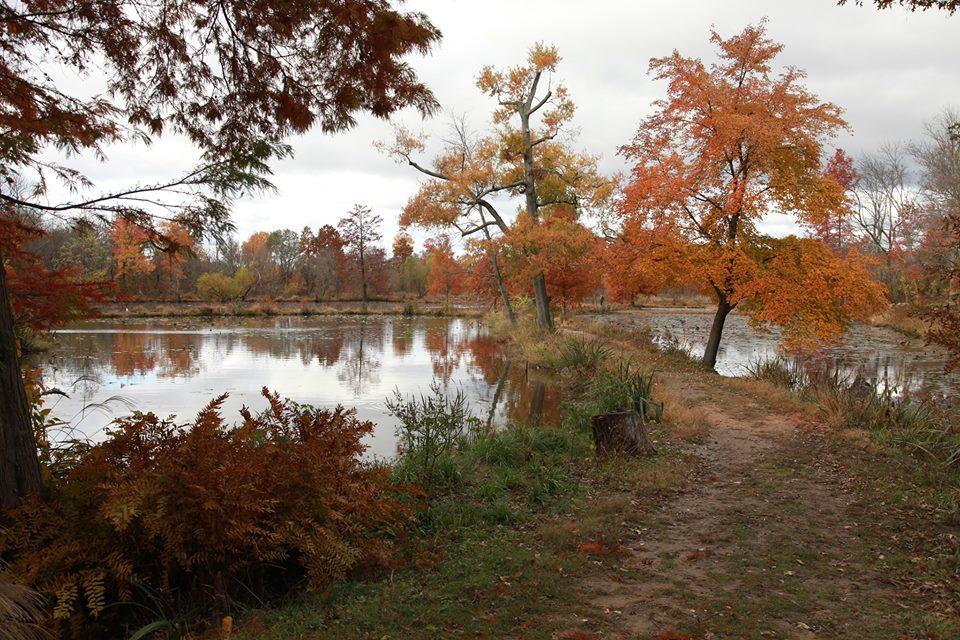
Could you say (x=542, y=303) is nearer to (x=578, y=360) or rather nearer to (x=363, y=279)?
(x=578, y=360)

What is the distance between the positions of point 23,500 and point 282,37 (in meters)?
4.18

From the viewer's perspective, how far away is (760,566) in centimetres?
475

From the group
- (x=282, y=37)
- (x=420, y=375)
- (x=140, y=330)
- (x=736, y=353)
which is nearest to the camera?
(x=282, y=37)

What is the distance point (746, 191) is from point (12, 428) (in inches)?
565

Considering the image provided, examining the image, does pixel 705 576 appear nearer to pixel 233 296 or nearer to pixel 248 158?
pixel 248 158

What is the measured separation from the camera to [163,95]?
6008 mm

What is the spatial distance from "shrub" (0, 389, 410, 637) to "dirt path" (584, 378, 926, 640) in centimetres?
201

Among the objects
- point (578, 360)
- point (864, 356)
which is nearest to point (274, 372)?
point (578, 360)

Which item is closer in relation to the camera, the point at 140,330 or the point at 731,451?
the point at 731,451

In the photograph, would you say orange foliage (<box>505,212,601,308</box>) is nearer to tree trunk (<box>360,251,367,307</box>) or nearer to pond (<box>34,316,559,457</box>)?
pond (<box>34,316,559,457</box>)

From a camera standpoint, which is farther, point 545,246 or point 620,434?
point 545,246

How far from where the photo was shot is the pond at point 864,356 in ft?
54.9

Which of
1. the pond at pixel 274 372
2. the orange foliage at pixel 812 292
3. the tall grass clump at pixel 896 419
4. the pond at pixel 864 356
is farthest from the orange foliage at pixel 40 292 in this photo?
the pond at pixel 864 356

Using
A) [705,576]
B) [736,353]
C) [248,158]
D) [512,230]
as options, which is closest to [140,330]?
[512,230]
